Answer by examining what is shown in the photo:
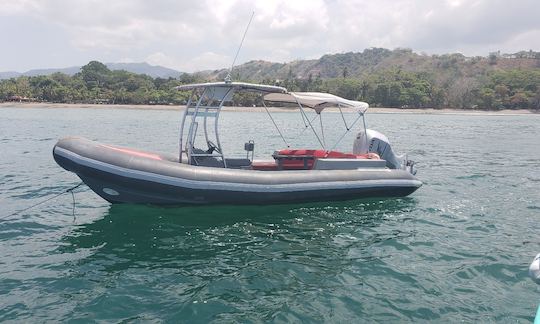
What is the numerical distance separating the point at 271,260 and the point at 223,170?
2.85 meters

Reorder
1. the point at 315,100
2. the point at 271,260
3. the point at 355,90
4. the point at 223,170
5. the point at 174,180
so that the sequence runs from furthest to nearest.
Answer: the point at 355,90 → the point at 315,100 → the point at 223,170 → the point at 174,180 → the point at 271,260

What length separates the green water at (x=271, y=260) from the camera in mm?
6047

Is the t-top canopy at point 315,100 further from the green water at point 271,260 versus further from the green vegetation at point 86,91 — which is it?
the green vegetation at point 86,91

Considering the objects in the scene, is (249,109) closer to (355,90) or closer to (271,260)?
(355,90)

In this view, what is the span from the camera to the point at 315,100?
1189 cm

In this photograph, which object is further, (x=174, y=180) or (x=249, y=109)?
(x=249, y=109)

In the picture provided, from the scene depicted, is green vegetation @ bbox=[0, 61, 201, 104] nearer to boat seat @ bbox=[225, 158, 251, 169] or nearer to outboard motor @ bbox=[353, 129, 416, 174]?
outboard motor @ bbox=[353, 129, 416, 174]

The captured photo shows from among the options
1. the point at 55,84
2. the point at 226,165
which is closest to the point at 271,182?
the point at 226,165

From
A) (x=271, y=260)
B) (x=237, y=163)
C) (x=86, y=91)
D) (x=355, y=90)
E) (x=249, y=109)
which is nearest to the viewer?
(x=271, y=260)

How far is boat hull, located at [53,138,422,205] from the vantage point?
904 centimetres

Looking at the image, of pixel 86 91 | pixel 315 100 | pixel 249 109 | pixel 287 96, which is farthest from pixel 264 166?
pixel 86 91

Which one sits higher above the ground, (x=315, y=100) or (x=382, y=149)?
(x=315, y=100)

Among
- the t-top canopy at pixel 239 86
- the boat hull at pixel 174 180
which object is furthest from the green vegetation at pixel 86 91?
the boat hull at pixel 174 180

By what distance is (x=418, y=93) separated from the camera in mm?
100250
